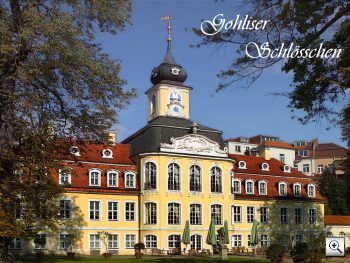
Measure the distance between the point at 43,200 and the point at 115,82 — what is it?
6.05m

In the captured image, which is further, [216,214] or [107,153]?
[216,214]

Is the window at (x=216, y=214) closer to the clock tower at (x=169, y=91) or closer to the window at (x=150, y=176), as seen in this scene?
the window at (x=150, y=176)

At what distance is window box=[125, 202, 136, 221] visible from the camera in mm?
46156

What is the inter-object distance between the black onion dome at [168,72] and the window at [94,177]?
13.1 metres

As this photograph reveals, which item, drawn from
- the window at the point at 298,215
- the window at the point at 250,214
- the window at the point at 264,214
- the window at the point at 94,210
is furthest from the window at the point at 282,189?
the window at the point at 94,210

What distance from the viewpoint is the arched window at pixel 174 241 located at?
45250 mm

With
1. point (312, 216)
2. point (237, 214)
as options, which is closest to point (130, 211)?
point (237, 214)

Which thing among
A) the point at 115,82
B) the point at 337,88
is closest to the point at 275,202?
the point at 115,82

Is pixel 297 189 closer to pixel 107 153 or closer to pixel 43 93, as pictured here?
pixel 107 153

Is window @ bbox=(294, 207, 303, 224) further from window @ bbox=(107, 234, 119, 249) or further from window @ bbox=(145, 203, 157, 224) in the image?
window @ bbox=(107, 234, 119, 249)

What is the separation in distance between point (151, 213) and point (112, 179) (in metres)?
4.53

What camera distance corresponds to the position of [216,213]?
47.9m

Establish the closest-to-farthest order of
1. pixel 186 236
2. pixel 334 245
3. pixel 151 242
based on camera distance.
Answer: pixel 334 245, pixel 186 236, pixel 151 242

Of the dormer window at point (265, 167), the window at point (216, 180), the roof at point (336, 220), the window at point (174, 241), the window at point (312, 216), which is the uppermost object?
the dormer window at point (265, 167)
